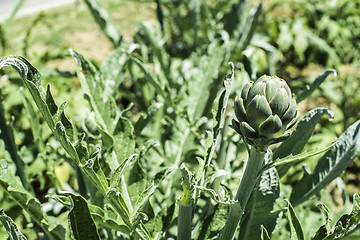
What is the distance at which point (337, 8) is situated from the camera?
2941 millimetres

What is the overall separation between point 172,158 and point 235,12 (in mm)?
617

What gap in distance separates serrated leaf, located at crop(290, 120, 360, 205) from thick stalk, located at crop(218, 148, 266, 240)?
0.18 meters

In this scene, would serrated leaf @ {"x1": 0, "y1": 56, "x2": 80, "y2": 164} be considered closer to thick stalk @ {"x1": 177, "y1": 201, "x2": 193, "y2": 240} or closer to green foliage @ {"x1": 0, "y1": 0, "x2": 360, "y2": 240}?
green foliage @ {"x1": 0, "y1": 0, "x2": 360, "y2": 240}

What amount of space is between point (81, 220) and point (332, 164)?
0.44m

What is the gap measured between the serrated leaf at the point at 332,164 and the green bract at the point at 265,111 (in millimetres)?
206

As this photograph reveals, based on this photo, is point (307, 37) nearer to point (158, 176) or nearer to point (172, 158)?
point (172, 158)

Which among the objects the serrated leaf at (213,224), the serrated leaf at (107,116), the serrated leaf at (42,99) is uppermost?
the serrated leaf at (42,99)

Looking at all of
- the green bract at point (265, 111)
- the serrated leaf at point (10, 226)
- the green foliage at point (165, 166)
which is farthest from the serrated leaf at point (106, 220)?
the green bract at point (265, 111)

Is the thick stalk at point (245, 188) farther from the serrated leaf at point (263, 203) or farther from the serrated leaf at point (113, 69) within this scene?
the serrated leaf at point (113, 69)

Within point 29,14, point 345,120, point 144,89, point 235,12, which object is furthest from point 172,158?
point 29,14

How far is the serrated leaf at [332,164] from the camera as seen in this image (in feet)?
2.27

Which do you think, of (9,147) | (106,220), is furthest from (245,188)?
(9,147)

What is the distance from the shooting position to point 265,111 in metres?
0.50

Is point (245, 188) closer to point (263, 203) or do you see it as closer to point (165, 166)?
point (263, 203)
